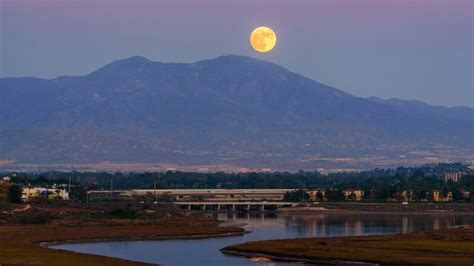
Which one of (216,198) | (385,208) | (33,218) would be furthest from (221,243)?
(216,198)

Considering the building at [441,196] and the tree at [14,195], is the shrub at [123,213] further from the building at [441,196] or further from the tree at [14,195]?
the building at [441,196]

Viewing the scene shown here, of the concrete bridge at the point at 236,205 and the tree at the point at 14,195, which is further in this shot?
the concrete bridge at the point at 236,205

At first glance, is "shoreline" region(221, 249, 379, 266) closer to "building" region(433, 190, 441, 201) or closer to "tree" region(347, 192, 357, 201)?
"building" region(433, 190, 441, 201)

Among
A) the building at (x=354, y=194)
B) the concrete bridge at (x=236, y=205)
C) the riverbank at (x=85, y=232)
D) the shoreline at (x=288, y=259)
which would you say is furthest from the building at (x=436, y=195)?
the shoreline at (x=288, y=259)

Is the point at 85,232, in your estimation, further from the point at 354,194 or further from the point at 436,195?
the point at 354,194

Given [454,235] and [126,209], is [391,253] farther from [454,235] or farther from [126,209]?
[126,209]

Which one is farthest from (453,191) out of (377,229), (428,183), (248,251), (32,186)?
(248,251)
